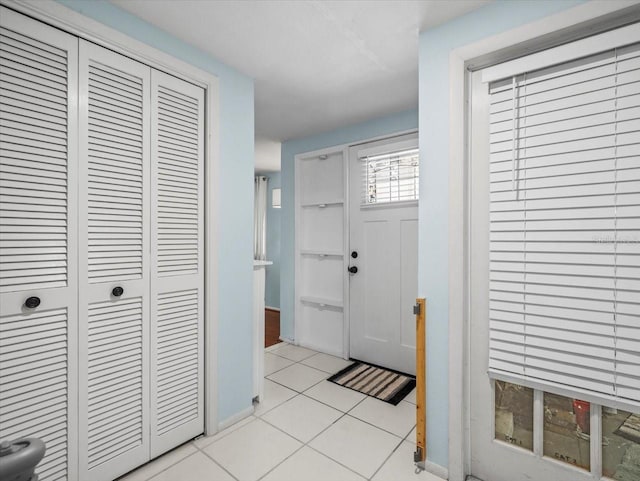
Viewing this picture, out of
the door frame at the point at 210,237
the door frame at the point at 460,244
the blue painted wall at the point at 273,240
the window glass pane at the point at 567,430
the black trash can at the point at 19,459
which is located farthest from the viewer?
the blue painted wall at the point at 273,240

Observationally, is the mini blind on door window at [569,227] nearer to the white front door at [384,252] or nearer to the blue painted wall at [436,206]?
the blue painted wall at [436,206]

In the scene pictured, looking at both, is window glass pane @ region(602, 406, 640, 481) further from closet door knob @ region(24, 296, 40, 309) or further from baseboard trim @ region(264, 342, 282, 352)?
baseboard trim @ region(264, 342, 282, 352)

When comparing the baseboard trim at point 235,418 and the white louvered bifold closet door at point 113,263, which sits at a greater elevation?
the white louvered bifold closet door at point 113,263

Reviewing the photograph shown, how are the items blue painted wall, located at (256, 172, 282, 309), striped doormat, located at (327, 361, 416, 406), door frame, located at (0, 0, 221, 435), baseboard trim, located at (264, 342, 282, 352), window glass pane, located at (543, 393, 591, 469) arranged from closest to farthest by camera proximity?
window glass pane, located at (543, 393, 591, 469) → door frame, located at (0, 0, 221, 435) → striped doormat, located at (327, 361, 416, 406) → baseboard trim, located at (264, 342, 282, 352) → blue painted wall, located at (256, 172, 282, 309)

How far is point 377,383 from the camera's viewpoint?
2.74 metres

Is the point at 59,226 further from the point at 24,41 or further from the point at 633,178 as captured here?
Result: the point at 633,178

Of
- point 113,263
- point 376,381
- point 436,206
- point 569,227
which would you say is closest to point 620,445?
point 569,227

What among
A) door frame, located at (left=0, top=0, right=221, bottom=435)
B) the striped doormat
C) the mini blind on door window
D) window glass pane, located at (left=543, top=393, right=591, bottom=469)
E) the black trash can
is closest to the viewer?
the black trash can

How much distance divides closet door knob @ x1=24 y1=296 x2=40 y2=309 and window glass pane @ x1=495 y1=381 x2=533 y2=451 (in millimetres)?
2160

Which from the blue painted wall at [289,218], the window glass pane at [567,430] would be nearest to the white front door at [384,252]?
the blue painted wall at [289,218]

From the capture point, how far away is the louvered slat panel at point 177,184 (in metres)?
1.77

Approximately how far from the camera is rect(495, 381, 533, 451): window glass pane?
1.50 meters

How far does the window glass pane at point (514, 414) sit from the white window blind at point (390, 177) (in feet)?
5.64

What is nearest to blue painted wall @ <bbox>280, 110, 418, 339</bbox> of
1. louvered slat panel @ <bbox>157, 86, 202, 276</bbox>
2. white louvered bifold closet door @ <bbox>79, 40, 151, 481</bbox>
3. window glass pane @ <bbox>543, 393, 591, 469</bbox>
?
louvered slat panel @ <bbox>157, 86, 202, 276</bbox>
